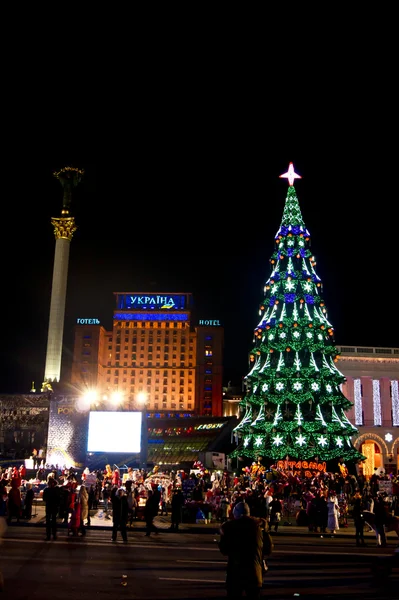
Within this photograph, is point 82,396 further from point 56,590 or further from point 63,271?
point 56,590

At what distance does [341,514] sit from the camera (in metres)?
26.5

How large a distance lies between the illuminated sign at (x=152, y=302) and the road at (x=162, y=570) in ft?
386

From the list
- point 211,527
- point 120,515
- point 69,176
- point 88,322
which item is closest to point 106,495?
point 211,527

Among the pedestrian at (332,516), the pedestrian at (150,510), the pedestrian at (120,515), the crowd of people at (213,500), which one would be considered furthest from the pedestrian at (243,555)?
the pedestrian at (332,516)

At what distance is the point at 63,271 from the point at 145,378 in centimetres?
5754

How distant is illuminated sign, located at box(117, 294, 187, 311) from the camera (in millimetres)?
135000

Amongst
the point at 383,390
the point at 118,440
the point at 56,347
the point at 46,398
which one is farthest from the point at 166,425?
the point at 118,440

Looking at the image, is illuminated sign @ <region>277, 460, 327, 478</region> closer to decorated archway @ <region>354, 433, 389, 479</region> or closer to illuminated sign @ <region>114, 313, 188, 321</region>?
decorated archway @ <region>354, 433, 389, 479</region>

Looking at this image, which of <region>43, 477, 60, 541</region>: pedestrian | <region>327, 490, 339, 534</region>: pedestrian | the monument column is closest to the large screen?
<region>327, 490, 339, 534</region>: pedestrian

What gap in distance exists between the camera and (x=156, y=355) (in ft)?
437

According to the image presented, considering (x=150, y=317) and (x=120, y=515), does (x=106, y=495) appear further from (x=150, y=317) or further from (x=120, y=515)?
(x=150, y=317)

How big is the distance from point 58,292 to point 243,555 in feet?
242

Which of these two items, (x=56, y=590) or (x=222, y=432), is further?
(x=222, y=432)

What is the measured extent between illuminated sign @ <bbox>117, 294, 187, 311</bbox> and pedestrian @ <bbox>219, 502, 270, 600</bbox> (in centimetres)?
12823
